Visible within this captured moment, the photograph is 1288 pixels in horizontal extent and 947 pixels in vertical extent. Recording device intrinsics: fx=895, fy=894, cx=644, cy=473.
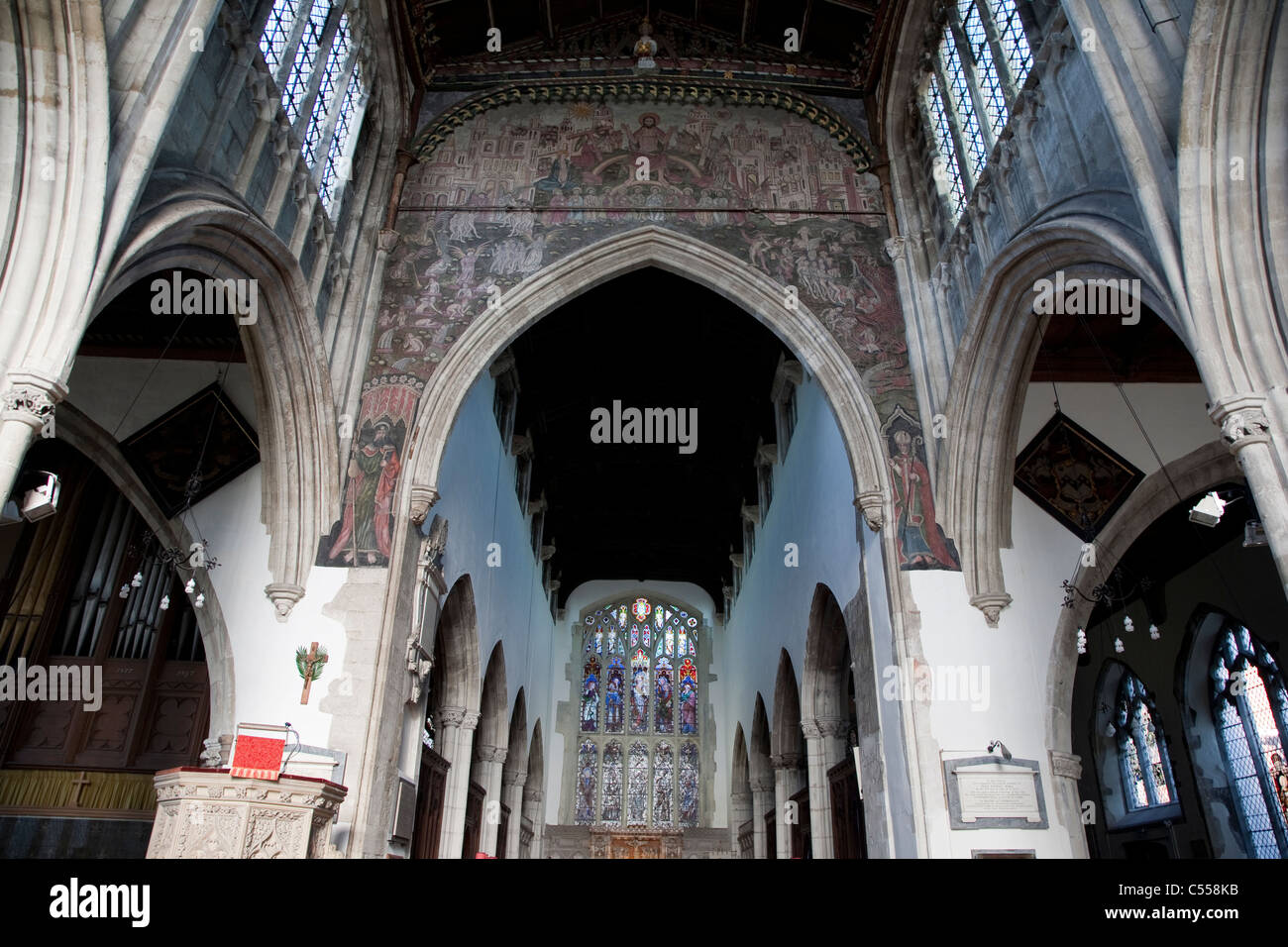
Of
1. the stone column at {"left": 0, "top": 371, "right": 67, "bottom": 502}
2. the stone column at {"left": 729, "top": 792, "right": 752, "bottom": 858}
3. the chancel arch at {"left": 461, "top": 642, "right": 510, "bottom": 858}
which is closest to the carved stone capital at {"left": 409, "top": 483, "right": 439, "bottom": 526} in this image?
the stone column at {"left": 0, "top": 371, "right": 67, "bottom": 502}

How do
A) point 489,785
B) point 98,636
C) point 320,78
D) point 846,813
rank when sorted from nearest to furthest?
point 320,78 < point 98,636 < point 846,813 < point 489,785

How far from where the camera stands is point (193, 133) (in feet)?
22.7

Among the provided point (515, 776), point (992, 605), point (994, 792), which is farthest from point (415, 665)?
point (515, 776)

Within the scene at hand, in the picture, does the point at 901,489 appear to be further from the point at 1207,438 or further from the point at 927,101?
the point at 927,101

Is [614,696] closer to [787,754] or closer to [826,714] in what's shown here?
[787,754]

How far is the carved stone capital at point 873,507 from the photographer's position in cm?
929

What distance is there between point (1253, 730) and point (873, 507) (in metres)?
6.75

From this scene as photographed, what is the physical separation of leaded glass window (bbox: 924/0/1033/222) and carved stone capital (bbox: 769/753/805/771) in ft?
33.0

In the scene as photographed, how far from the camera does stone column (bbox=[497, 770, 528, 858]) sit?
18.2 meters

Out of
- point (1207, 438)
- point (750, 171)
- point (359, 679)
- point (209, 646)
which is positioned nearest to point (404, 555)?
point (359, 679)

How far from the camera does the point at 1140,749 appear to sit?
46.6 ft

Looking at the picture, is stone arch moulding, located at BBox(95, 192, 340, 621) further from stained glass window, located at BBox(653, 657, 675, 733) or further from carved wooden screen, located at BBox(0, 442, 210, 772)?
stained glass window, located at BBox(653, 657, 675, 733)

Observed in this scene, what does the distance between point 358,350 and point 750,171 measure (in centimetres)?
546

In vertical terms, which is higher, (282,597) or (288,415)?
(288,415)
